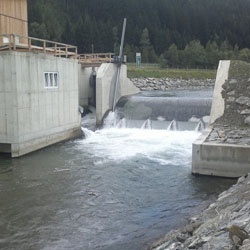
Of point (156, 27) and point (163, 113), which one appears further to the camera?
point (156, 27)

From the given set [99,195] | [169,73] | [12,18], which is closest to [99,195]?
[99,195]

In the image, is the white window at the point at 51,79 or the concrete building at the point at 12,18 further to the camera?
the white window at the point at 51,79

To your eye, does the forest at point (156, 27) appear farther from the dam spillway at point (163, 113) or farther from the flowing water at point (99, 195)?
the flowing water at point (99, 195)

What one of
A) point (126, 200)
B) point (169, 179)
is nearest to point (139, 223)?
point (126, 200)

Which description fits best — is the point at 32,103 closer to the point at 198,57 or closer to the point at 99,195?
the point at 99,195

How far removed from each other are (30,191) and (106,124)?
38.0ft

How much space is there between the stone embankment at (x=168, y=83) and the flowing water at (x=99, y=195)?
1099 inches

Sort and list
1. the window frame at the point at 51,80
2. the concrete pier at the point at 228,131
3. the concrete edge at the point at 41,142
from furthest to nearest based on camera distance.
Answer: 1. the window frame at the point at 51,80
2. the concrete edge at the point at 41,142
3. the concrete pier at the point at 228,131

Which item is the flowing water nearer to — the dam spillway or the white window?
the white window

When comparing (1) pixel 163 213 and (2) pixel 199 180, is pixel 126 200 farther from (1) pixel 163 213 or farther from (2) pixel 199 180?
(2) pixel 199 180

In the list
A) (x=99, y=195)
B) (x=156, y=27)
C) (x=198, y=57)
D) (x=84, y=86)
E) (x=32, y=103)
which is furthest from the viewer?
(x=156, y=27)

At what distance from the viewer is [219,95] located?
17.3 m

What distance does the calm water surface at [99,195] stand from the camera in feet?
25.5

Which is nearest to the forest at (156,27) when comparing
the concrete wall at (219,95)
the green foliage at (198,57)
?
the green foliage at (198,57)
